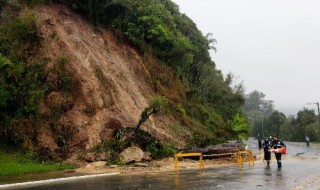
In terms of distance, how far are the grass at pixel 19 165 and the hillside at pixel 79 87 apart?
1113 mm

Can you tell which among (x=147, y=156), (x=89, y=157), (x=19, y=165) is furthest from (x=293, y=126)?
(x=19, y=165)

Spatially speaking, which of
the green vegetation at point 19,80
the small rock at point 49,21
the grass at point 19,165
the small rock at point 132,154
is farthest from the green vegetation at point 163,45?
the grass at point 19,165

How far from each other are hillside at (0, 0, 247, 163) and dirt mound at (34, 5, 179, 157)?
0.06m

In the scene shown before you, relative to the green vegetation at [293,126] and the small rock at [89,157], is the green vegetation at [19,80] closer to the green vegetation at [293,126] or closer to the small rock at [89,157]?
the small rock at [89,157]

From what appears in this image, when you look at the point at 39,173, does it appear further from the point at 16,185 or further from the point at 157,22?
the point at 157,22

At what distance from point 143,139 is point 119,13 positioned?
1226 cm

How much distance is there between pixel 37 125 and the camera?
829 inches

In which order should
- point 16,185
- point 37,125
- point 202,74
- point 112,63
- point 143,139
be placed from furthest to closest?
point 202,74 < point 112,63 < point 143,139 < point 37,125 < point 16,185

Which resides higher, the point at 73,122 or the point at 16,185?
the point at 73,122

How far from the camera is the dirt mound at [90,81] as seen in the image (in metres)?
22.0

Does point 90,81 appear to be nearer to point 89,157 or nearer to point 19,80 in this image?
point 19,80

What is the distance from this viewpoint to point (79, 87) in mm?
23328

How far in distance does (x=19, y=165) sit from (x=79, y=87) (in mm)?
6921

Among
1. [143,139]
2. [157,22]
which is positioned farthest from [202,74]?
[143,139]
